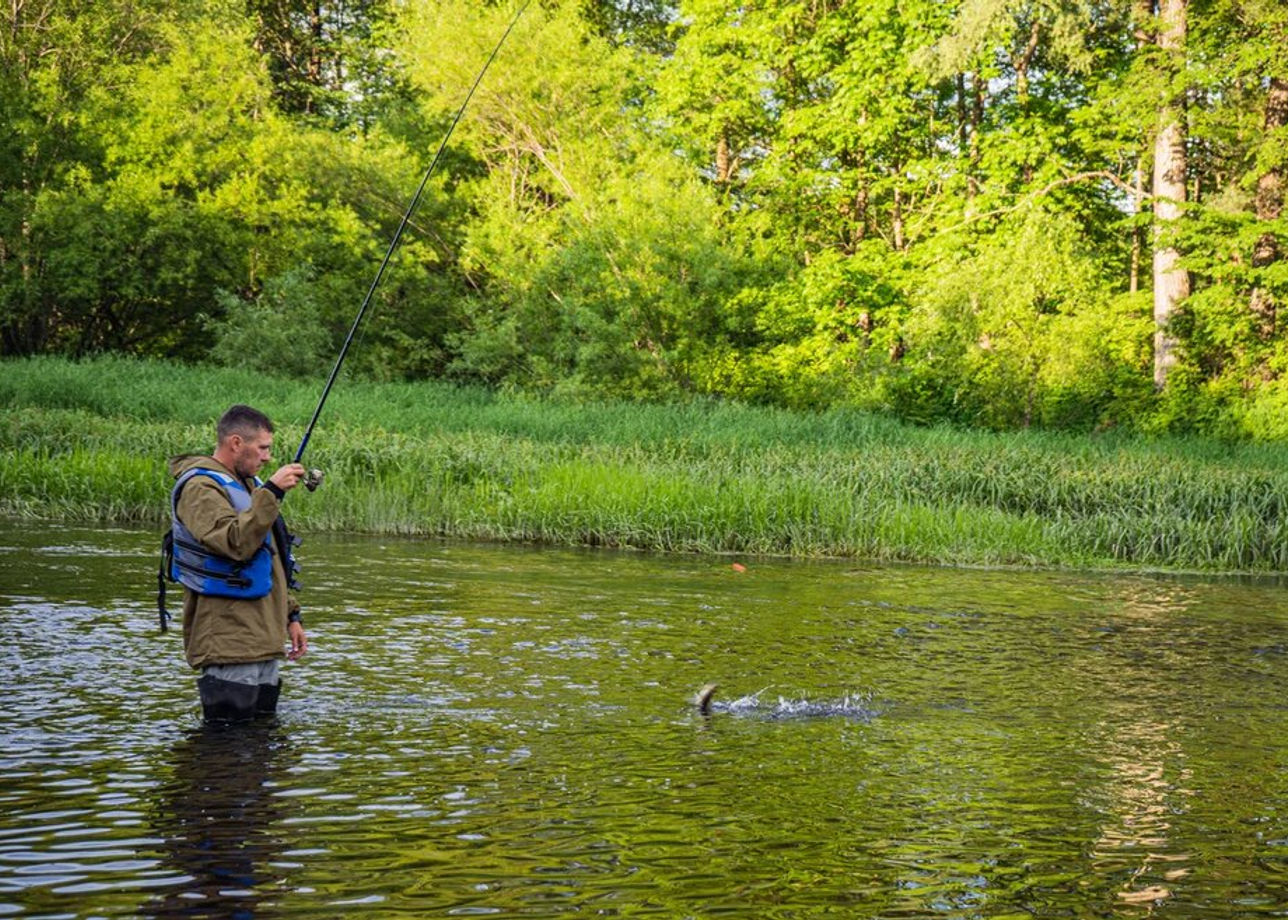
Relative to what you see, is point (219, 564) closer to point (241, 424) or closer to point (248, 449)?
point (248, 449)

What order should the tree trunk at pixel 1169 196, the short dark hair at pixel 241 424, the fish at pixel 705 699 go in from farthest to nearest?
the tree trunk at pixel 1169 196 → the fish at pixel 705 699 → the short dark hair at pixel 241 424

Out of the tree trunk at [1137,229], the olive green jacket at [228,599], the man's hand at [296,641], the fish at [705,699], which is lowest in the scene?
the fish at [705,699]

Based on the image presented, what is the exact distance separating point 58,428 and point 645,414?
10.0 meters

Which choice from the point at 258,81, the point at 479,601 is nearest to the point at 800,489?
the point at 479,601

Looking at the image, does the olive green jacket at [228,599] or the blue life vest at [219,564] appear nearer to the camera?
the olive green jacket at [228,599]

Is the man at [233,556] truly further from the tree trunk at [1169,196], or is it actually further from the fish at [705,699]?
the tree trunk at [1169,196]

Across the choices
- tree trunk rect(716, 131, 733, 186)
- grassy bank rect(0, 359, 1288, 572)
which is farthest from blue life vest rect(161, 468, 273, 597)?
tree trunk rect(716, 131, 733, 186)

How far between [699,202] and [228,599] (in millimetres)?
28544

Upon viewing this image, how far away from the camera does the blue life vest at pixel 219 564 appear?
22.1 ft

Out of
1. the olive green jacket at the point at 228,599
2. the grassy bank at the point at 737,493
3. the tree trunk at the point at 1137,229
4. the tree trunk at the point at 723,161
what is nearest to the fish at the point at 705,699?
the olive green jacket at the point at 228,599

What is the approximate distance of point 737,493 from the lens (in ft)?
58.6

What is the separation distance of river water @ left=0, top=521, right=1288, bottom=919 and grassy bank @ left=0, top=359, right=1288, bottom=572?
4828 mm

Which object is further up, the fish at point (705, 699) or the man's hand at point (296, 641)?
the man's hand at point (296, 641)

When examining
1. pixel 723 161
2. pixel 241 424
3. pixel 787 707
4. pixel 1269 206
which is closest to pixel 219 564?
pixel 241 424
